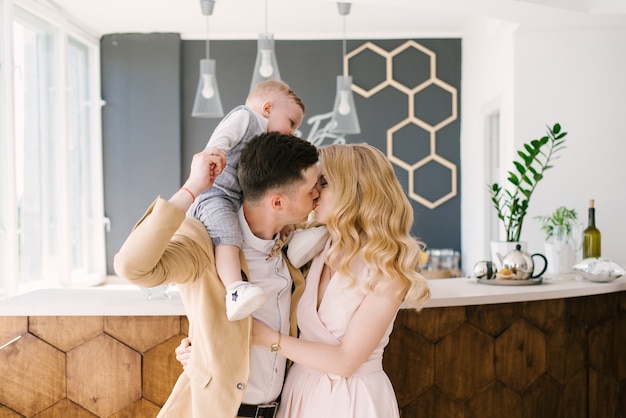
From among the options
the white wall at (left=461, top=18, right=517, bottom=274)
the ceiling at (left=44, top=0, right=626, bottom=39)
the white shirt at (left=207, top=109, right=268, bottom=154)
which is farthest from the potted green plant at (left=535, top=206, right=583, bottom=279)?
the ceiling at (left=44, top=0, right=626, bottom=39)

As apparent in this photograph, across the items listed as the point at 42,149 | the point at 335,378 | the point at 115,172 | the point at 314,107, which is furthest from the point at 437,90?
the point at 335,378

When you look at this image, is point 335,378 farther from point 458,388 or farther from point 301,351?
point 458,388

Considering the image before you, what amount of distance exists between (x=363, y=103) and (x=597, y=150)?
8.60 feet

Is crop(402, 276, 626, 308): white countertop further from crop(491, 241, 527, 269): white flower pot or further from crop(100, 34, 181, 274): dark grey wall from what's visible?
crop(100, 34, 181, 274): dark grey wall

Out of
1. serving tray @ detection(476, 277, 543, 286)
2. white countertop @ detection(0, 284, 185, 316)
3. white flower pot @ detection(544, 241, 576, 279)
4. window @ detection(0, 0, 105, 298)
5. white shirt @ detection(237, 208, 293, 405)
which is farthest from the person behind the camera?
window @ detection(0, 0, 105, 298)

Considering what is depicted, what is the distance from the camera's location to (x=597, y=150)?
3805 millimetres

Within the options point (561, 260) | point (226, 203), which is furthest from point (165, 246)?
point (561, 260)

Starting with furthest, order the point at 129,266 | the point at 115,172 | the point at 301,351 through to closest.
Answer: the point at 115,172, the point at 301,351, the point at 129,266

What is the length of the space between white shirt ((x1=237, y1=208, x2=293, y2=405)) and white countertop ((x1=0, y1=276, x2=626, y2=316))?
0.34m

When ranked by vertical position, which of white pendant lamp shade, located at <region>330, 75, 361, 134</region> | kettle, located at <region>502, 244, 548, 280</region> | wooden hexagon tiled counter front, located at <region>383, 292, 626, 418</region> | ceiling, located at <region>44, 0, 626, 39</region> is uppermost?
ceiling, located at <region>44, 0, 626, 39</region>

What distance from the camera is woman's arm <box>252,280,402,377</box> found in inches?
57.6

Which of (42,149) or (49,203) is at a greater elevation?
(42,149)

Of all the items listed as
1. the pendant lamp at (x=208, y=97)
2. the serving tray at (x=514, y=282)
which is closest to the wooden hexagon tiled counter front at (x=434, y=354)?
the serving tray at (x=514, y=282)

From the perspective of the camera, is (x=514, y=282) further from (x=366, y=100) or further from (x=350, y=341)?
(x=366, y=100)
